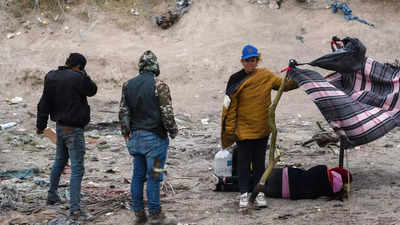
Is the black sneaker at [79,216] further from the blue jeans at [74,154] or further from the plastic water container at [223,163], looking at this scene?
the plastic water container at [223,163]

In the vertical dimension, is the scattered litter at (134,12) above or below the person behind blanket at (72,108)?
above

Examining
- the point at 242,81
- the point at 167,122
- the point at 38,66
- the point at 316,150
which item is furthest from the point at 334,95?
the point at 38,66

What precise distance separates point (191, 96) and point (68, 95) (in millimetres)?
7006

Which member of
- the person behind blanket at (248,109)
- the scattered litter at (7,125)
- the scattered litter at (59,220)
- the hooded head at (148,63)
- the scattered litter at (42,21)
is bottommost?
the scattered litter at (59,220)

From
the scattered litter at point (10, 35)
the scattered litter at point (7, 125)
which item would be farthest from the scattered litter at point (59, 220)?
the scattered litter at point (10, 35)

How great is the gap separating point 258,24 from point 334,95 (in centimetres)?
945

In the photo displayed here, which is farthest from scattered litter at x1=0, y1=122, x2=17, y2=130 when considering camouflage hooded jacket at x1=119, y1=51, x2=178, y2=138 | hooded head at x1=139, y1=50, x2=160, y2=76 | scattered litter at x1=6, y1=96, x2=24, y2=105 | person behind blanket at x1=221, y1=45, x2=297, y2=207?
person behind blanket at x1=221, y1=45, x2=297, y2=207

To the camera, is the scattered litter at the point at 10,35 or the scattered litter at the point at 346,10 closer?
the scattered litter at the point at 10,35

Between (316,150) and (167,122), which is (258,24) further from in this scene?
(167,122)

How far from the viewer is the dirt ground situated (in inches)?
188

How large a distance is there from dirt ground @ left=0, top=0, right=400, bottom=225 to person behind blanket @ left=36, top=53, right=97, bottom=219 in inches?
17.4

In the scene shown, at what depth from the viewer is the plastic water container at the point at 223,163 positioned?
545 centimetres

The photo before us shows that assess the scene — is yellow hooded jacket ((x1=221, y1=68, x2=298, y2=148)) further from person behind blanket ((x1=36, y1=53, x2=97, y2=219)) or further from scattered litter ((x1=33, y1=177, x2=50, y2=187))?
scattered litter ((x1=33, y1=177, x2=50, y2=187))

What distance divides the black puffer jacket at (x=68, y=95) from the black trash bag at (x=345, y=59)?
2102 millimetres
